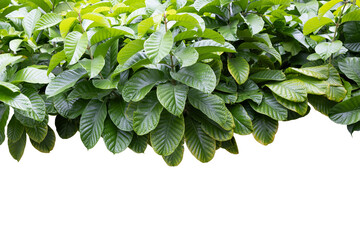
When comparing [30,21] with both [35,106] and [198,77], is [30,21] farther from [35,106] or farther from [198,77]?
[198,77]

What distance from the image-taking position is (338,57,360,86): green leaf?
194cm

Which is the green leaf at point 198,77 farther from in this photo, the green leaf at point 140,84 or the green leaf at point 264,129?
the green leaf at point 264,129

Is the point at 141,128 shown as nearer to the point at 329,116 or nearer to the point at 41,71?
the point at 41,71

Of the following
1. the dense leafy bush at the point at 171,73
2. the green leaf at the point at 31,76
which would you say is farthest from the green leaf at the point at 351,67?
the green leaf at the point at 31,76

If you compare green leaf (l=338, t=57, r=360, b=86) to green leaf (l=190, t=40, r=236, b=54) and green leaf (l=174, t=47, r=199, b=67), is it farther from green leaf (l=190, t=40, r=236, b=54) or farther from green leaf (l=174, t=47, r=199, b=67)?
green leaf (l=174, t=47, r=199, b=67)

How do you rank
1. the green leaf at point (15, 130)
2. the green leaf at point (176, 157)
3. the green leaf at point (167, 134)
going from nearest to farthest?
1. the green leaf at point (167, 134)
2. the green leaf at point (176, 157)
3. the green leaf at point (15, 130)

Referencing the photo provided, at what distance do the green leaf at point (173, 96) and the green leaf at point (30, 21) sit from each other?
719 mm

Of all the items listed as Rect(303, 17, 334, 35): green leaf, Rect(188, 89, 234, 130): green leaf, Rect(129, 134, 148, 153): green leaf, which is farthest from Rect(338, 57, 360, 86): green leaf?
Rect(129, 134, 148, 153): green leaf

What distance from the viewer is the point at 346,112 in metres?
1.89

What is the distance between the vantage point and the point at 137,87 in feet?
5.49

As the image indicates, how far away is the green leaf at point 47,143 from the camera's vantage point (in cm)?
205

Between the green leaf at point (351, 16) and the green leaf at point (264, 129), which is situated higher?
the green leaf at point (351, 16)

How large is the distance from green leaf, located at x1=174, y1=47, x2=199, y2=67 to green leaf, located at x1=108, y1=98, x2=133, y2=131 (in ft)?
1.19

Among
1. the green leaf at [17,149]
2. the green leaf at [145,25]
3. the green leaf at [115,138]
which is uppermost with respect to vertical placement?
the green leaf at [145,25]
